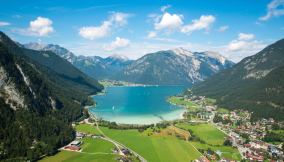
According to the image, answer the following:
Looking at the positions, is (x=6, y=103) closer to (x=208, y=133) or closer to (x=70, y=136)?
(x=70, y=136)

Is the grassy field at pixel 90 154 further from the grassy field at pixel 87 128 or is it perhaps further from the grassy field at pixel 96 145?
the grassy field at pixel 87 128

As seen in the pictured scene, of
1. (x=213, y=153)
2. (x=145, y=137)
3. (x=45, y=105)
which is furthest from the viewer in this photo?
(x=45, y=105)

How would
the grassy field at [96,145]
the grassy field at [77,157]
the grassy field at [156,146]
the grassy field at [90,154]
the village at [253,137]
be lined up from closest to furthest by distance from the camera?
1. the grassy field at [77,157]
2. the grassy field at [90,154]
3. the grassy field at [156,146]
4. the village at [253,137]
5. the grassy field at [96,145]

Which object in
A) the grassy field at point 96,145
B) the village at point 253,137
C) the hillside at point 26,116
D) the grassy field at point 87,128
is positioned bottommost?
the village at point 253,137

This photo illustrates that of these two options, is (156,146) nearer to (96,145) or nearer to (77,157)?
(96,145)

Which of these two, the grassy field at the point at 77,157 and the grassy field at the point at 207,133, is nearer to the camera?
the grassy field at the point at 77,157

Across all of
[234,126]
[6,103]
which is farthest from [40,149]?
[234,126]

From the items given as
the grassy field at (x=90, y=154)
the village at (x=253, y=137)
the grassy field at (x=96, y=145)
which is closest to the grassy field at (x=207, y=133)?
the village at (x=253, y=137)
